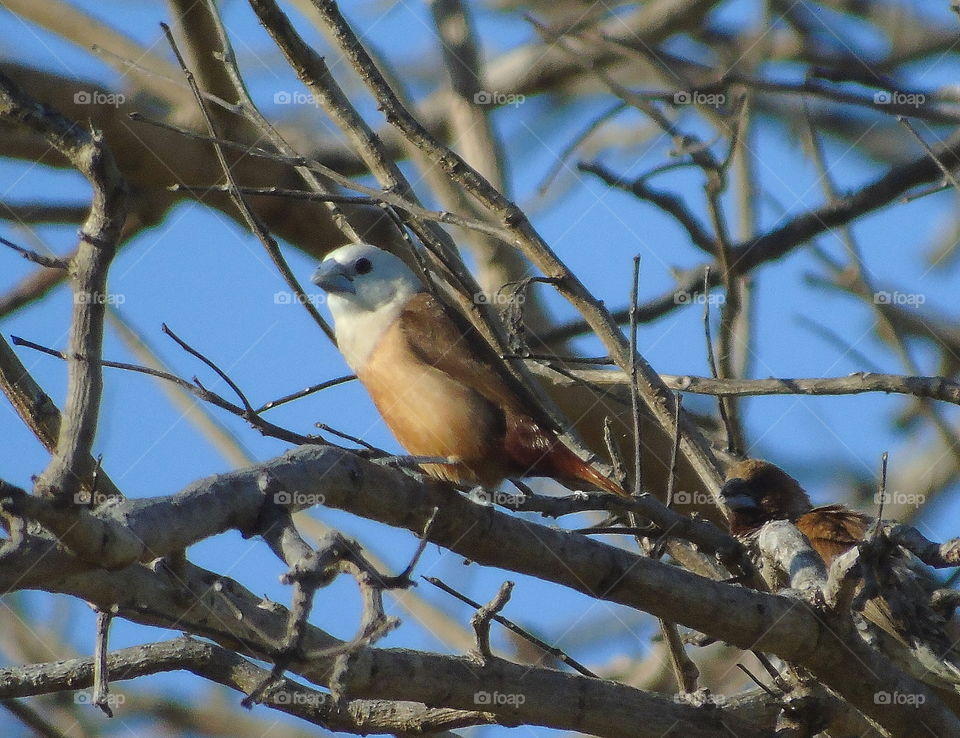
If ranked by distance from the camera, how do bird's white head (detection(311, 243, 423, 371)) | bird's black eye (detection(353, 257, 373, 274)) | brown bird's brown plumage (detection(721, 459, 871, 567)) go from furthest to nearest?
brown bird's brown plumage (detection(721, 459, 871, 567))
bird's black eye (detection(353, 257, 373, 274))
bird's white head (detection(311, 243, 423, 371))

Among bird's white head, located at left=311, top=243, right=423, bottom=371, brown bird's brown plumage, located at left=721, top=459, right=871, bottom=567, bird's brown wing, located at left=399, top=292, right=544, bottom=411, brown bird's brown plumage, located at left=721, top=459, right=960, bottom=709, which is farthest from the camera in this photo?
brown bird's brown plumage, located at left=721, top=459, right=871, bottom=567

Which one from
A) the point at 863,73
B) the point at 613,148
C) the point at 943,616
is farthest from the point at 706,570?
the point at 613,148

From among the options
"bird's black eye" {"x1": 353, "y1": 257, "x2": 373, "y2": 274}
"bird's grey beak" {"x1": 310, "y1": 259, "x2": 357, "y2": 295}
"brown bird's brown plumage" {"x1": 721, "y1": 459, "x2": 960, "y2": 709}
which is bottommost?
"brown bird's brown plumage" {"x1": 721, "y1": 459, "x2": 960, "y2": 709}

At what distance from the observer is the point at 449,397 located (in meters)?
4.89

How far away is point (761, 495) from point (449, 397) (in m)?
3.03

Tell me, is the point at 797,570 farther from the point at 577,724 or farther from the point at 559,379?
the point at 559,379

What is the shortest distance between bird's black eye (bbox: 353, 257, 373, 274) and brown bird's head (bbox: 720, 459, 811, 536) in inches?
109

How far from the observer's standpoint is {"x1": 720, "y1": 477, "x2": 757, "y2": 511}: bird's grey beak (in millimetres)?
6808

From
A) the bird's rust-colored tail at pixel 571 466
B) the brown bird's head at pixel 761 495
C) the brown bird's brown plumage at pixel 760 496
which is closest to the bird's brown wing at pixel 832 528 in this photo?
the brown bird's brown plumage at pixel 760 496

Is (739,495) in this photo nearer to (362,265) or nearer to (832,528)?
(832,528)

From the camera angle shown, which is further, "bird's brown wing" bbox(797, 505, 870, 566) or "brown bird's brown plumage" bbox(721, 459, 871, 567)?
"brown bird's brown plumage" bbox(721, 459, 871, 567)

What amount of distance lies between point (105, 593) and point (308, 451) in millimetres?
788

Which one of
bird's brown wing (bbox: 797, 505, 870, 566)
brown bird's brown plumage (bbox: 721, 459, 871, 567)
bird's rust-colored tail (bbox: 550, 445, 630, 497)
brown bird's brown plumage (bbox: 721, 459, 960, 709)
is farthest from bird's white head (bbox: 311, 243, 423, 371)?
bird's brown wing (bbox: 797, 505, 870, 566)

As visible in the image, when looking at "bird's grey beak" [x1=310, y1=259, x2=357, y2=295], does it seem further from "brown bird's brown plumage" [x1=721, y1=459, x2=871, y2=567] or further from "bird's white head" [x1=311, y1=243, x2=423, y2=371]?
"brown bird's brown plumage" [x1=721, y1=459, x2=871, y2=567]
